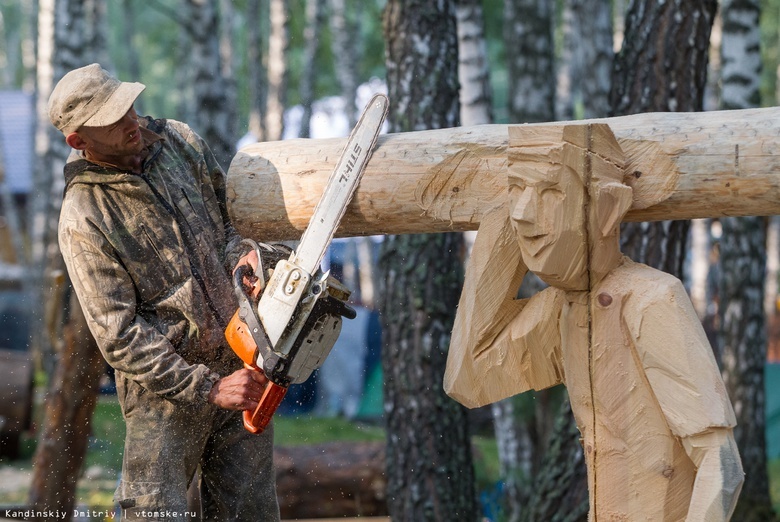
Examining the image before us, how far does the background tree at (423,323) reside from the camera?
4918 mm

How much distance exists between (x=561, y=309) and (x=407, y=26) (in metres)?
2.52

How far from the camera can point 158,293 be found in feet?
10.9

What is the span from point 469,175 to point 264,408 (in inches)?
40.7

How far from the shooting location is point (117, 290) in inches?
126

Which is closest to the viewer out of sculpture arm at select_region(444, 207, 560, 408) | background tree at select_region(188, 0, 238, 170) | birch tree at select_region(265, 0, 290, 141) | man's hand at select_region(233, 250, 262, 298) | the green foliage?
sculpture arm at select_region(444, 207, 560, 408)

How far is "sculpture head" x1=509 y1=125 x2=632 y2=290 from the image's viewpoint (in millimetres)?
2623

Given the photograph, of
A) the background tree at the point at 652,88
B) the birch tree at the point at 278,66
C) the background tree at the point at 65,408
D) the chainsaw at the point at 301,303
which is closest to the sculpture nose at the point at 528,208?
the chainsaw at the point at 301,303

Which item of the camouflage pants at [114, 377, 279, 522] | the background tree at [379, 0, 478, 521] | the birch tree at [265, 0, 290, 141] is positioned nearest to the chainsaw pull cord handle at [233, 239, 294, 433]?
the camouflage pants at [114, 377, 279, 522]

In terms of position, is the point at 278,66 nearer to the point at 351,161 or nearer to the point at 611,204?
the point at 351,161

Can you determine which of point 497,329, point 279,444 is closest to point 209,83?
point 279,444

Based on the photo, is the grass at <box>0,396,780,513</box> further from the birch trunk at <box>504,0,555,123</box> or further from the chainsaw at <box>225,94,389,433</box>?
the chainsaw at <box>225,94,389,433</box>

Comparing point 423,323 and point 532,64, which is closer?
point 423,323

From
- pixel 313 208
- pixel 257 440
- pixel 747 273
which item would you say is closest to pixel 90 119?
pixel 313 208

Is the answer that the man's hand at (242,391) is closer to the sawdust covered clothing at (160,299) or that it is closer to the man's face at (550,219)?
the sawdust covered clothing at (160,299)
